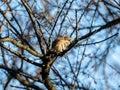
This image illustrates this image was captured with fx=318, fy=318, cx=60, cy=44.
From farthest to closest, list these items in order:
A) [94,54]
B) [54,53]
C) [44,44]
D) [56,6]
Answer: [94,54] → [56,6] → [44,44] → [54,53]

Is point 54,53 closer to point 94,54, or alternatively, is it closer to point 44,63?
point 44,63

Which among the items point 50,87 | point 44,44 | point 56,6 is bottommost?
point 50,87

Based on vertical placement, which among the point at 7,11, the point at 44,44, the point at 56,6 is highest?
the point at 56,6

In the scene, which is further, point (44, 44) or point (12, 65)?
point (12, 65)

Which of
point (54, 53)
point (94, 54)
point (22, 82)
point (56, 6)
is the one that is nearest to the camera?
point (54, 53)

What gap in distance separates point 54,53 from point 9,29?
2.80ft

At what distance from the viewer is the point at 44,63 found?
4.36 meters

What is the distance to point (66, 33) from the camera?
489cm

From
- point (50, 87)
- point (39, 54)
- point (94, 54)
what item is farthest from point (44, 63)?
point (94, 54)

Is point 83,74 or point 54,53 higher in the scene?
point 83,74

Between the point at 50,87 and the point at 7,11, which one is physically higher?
the point at 7,11

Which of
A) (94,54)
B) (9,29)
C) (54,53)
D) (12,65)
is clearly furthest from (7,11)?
(94,54)

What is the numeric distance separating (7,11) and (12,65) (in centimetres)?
101

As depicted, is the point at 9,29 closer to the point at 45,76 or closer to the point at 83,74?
the point at 45,76
